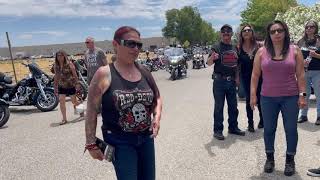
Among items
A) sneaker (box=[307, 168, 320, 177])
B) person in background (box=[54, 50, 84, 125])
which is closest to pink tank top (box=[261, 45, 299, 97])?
sneaker (box=[307, 168, 320, 177])

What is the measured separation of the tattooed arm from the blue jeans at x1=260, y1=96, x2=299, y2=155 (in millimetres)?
2480

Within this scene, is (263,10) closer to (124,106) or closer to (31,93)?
(31,93)

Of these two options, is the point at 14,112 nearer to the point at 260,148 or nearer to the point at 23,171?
the point at 23,171

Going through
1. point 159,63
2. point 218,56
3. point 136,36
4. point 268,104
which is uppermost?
point 136,36

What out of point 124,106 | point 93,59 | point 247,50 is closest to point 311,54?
point 247,50

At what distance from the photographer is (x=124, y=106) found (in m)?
3.10

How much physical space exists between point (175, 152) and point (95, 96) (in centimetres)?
326

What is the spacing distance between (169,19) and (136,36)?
259ft

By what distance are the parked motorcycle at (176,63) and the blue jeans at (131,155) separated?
17.3 metres

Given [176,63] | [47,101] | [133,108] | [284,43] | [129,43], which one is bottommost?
[176,63]

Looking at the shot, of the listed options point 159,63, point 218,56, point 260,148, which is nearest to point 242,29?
point 218,56

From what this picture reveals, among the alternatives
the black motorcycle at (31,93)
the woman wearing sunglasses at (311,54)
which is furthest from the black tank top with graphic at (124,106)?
the black motorcycle at (31,93)

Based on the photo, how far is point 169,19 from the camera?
A: 265 ft

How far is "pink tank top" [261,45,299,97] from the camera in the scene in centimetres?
A: 479
